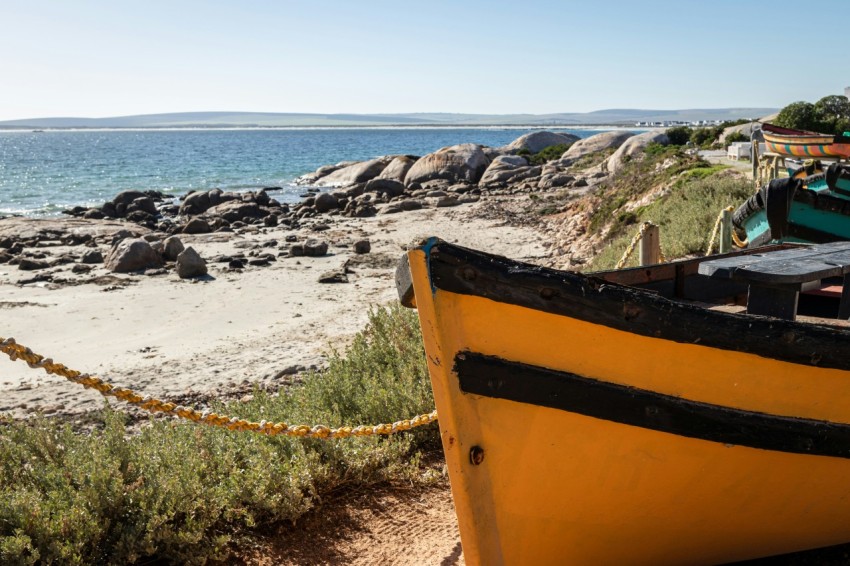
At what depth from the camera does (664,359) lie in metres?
3.01

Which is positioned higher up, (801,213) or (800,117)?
(800,117)

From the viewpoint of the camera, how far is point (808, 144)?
39.8 feet

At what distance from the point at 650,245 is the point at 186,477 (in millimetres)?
5535

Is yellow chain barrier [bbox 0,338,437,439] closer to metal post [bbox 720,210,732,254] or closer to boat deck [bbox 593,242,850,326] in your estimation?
boat deck [bbox 593,242,850,326]

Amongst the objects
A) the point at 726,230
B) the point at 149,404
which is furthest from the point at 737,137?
the point at 149,404

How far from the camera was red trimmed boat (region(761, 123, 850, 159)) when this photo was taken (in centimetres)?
1185

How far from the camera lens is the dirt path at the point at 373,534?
406cm

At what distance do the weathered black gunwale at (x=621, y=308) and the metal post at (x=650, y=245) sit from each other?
4794 mm

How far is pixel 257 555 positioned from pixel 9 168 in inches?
2777

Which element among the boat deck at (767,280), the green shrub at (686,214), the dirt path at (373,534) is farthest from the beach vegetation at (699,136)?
the dirt path at (373,534)

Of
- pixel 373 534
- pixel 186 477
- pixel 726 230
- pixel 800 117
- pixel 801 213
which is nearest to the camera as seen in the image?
pixel 186 477

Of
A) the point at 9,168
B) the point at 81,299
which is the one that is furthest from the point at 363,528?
the point at 9,168

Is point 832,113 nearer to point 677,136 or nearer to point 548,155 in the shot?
point 677,136

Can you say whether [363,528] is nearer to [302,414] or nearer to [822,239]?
[302,414]
